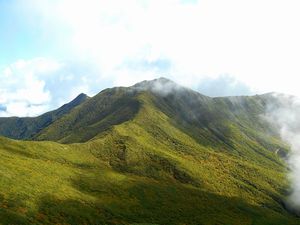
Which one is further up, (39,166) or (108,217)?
(39,166)

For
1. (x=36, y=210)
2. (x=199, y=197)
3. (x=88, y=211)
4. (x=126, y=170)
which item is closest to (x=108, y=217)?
(x=88, y=211)

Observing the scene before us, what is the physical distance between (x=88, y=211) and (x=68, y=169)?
4948 centimetres

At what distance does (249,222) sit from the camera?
154125 millimetres

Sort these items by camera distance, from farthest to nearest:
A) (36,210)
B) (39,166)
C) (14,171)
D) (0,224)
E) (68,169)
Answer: (68,169)
(39,166)
(14,171)
(36,210)
(0,224)

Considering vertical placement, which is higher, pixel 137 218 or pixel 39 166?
pixel 39 166

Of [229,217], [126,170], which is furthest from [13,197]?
[126,170]

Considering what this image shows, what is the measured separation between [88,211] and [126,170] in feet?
305

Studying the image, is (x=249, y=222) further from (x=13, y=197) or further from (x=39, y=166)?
(x=13, y=197)

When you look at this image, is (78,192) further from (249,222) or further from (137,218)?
(249,222)

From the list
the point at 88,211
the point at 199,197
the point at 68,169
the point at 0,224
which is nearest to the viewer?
the point at 0,224

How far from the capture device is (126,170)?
196 meters

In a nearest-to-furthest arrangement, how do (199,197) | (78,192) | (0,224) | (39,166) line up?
(0,224), (78,192), (39,166), (199,197)

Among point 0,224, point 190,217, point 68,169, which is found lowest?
point 0,224

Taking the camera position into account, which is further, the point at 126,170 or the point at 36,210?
the point at 126,170
